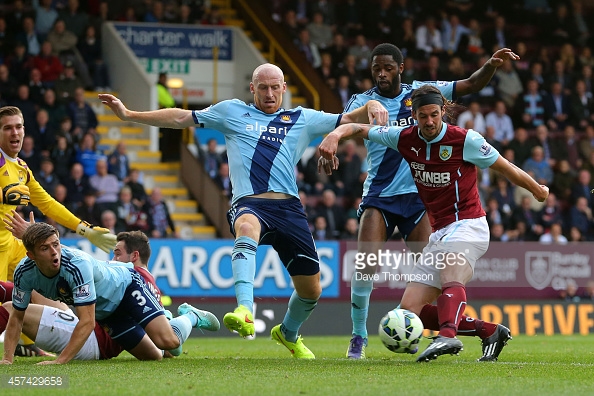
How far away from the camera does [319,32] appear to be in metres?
23.4

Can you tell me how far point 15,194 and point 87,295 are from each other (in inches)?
72.7

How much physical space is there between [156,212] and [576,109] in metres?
10.6

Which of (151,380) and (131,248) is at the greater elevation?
(131,248)

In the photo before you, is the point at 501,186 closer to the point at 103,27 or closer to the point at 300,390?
the point at 103,27

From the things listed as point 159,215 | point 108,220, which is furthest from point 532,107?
point 108,220

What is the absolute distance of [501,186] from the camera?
20.0 metres

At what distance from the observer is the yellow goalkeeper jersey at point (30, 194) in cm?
914

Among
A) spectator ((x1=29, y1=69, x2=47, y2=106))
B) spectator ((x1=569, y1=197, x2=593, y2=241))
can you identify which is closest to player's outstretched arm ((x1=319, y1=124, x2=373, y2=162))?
spectator ((x1=29, y1=69, x2=47, y2=106))

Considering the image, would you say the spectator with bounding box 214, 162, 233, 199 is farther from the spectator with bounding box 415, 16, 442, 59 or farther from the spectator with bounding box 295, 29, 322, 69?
the spectator with bounding box 415, 16, 442, 59

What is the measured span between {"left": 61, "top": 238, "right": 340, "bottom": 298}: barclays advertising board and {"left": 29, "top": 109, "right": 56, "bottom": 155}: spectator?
301cm

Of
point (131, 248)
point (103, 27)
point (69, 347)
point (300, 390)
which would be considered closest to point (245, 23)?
point (103, 27)

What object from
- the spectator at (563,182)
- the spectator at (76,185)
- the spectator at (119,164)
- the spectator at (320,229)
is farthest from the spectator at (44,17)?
the spectator at (563,182)

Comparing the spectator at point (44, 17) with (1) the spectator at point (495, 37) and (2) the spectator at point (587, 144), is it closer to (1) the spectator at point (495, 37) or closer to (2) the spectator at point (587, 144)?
(1) the spectator at point (495, 37)

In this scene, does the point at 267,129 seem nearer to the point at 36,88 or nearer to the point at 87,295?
the point at 87,295
